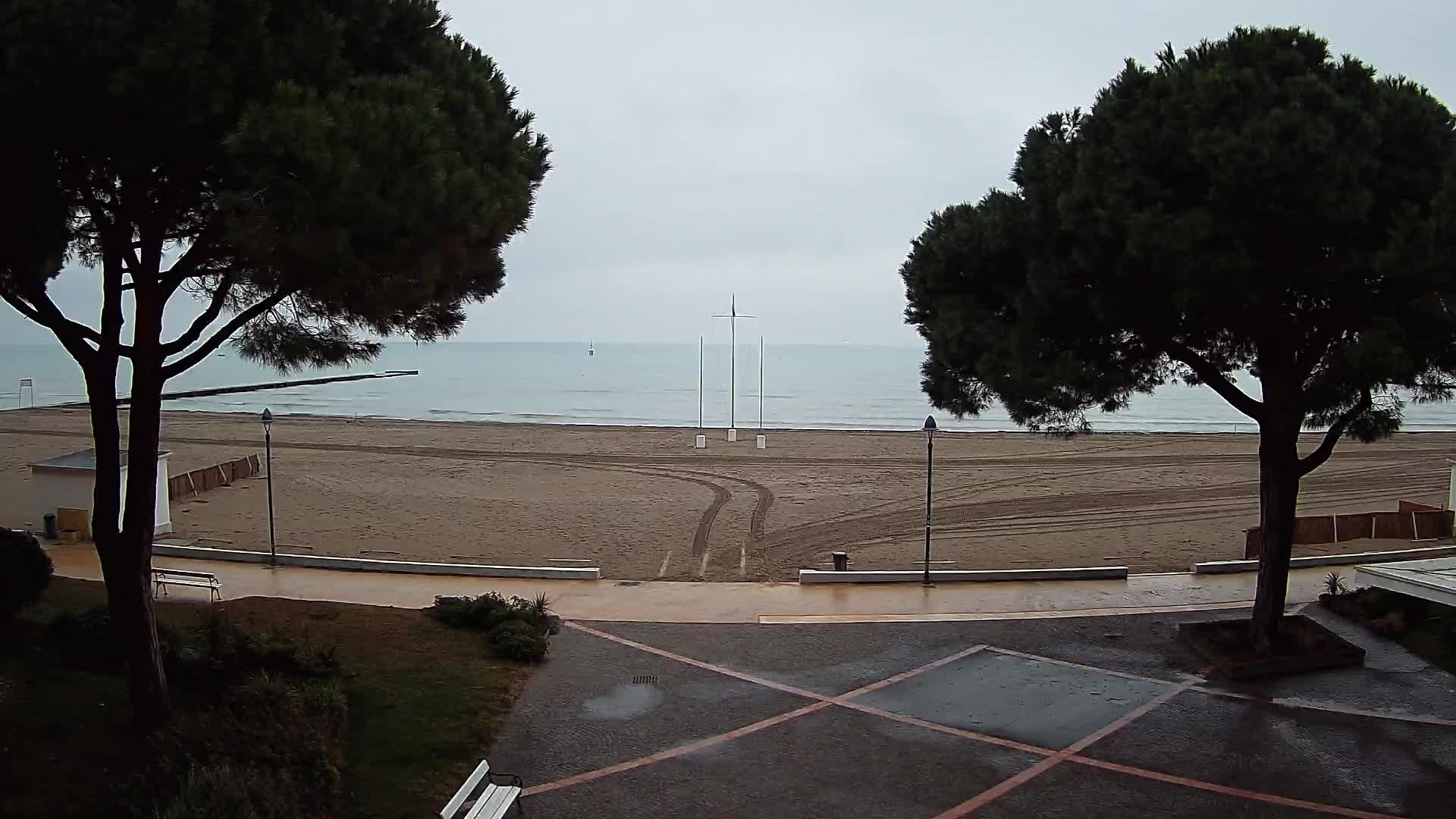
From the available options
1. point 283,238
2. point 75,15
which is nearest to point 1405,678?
point 283,238

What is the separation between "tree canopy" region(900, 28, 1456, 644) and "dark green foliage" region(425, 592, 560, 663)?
5.54 metres

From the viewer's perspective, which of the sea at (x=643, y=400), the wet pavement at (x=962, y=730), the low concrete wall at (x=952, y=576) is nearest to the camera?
the wet pavement at (x=962, y=730)

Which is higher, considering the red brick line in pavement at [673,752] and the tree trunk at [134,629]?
the tree trunk at [134,629]

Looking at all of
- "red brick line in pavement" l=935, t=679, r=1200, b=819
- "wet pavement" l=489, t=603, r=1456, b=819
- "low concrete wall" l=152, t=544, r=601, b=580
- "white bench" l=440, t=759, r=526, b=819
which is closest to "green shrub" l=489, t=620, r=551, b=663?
"wet pavement" l=489, t=603, r=1456, b=819

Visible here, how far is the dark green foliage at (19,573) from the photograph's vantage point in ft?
29.9

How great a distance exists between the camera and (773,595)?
46.6 ft

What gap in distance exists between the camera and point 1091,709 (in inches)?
373

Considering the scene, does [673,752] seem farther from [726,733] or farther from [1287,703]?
[1287,703]

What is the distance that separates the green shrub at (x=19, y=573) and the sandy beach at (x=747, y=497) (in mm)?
9496

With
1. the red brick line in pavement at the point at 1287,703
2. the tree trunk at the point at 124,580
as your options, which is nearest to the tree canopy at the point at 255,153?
the tree trunk at the point at 124,580

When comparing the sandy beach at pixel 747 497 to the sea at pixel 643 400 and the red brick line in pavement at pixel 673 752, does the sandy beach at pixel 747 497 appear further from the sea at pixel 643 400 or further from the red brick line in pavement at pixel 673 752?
the red brick line in pavement at pixel 673 752

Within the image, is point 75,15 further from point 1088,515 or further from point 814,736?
point 1088,515

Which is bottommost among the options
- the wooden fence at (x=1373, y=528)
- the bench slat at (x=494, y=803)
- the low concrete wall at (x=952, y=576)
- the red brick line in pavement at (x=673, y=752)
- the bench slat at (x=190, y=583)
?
the red brick line in pavement at (x=673, y=752)

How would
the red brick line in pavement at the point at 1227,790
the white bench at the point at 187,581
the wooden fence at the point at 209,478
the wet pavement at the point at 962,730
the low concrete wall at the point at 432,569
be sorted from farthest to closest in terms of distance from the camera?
the wooden fence at the point at 209,478, the low concrete wall at the point at 432,569, the white bench at the point at 187,581, the wet pavement at the point at 962,730, the red brick line in pavement at the point at 1227,790
